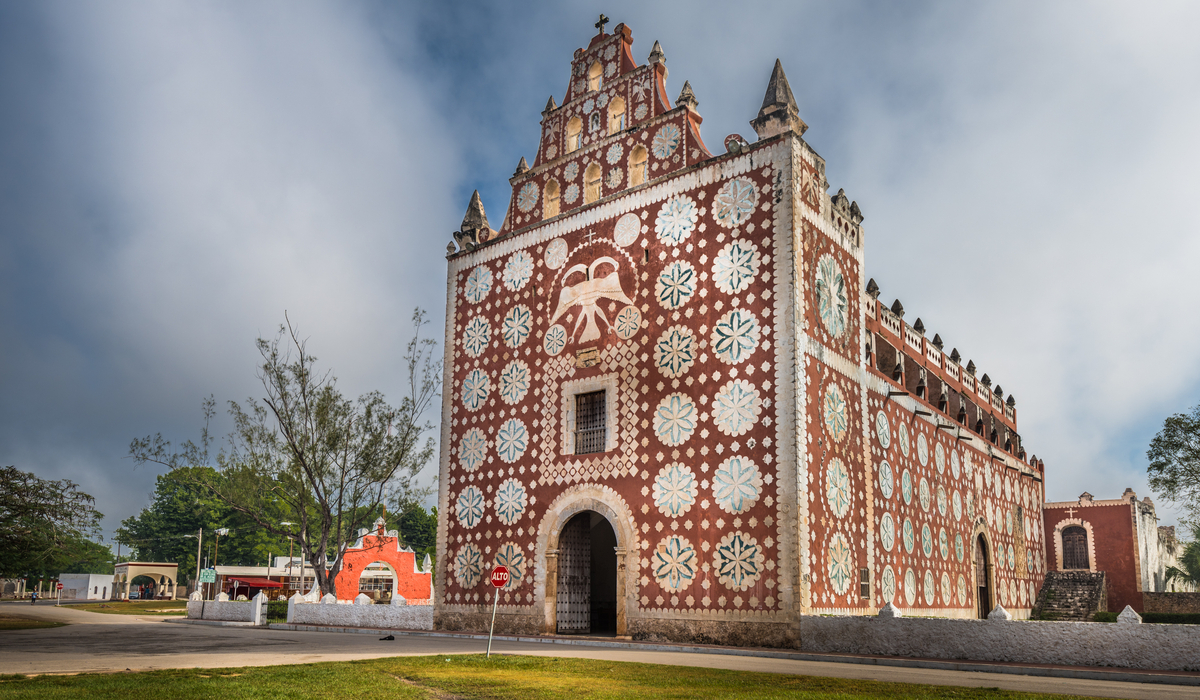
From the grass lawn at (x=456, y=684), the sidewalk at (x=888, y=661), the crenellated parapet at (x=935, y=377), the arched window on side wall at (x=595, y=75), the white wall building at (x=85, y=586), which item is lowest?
the white wall building at (x=85, y=586)

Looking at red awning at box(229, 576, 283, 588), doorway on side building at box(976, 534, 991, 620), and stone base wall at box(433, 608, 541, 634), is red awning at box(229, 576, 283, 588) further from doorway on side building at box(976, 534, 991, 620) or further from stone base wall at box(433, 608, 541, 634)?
doorway on side building at box(976, 534, 991, 620)

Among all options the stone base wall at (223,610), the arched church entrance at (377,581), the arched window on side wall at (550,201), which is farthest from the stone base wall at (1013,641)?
the arched church entrance at (377,581)

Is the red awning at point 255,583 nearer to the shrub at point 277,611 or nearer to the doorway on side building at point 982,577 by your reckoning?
the shrub at point 277,611

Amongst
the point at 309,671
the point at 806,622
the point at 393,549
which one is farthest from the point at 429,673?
the point at 393,549

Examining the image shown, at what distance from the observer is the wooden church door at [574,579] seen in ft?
69.1

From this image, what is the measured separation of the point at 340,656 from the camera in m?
13.9

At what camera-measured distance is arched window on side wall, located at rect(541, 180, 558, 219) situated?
2400cm

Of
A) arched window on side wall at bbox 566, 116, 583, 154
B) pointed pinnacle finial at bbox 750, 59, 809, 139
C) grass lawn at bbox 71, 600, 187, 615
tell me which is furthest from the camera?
grass lawn at bbox 71, 600, 187, 615

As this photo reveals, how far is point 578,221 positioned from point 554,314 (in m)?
2.58

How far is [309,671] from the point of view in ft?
36.3

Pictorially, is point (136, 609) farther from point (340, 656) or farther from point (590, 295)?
point (340, 656)

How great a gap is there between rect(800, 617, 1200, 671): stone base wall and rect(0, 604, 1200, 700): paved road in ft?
4.28

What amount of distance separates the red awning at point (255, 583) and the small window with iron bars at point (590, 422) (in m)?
44.0

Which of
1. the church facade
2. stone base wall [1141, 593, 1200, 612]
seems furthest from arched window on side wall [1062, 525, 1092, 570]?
the church facade
